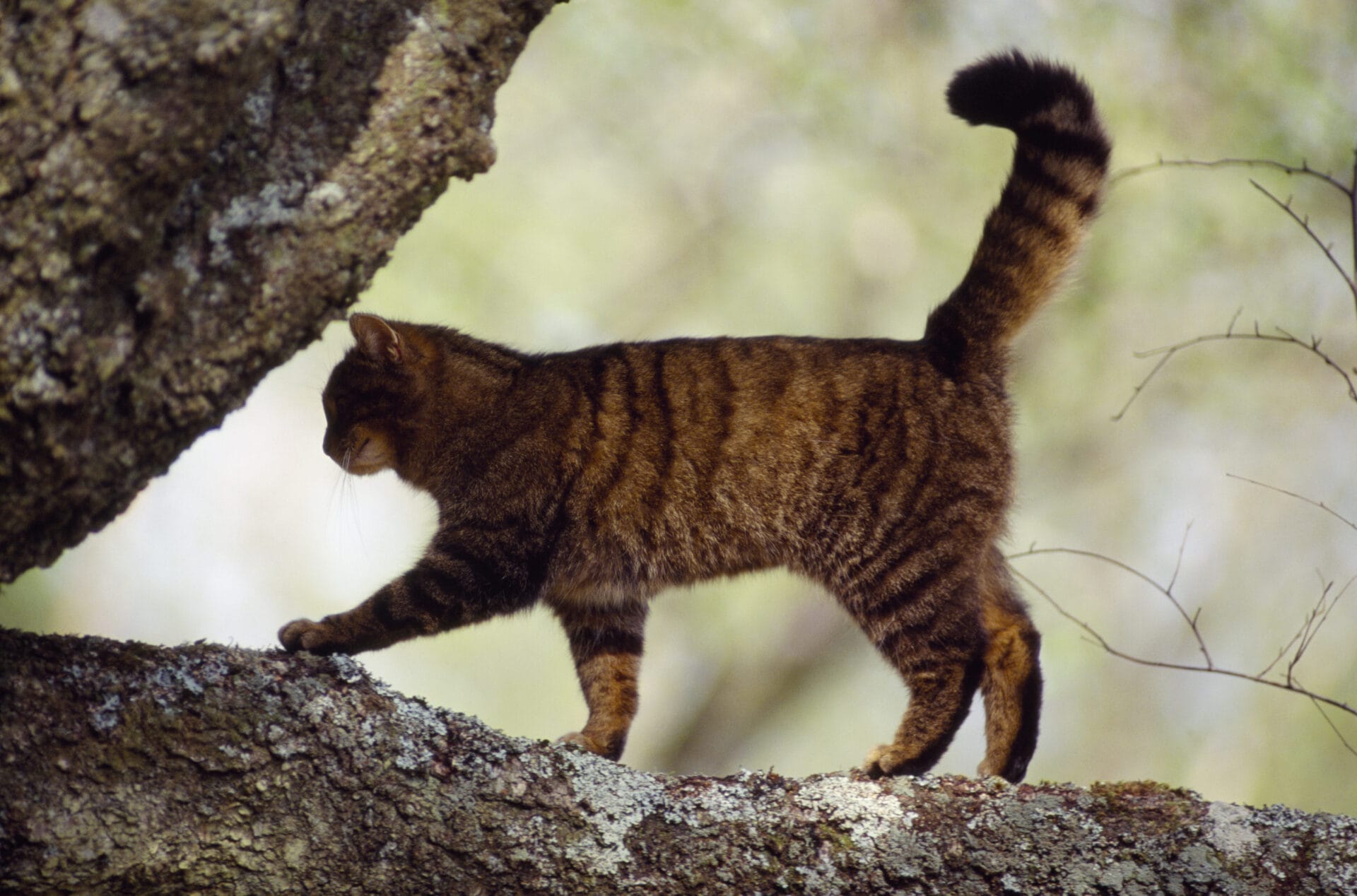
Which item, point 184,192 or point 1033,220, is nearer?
point 184,192

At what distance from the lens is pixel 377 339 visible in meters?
4.38

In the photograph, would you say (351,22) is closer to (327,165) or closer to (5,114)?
(327,165)

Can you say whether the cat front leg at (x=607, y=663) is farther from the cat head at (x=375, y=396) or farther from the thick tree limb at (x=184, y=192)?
the thick tree limb at (x=184, y=192)

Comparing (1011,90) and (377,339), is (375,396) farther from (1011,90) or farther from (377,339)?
(1011,90)

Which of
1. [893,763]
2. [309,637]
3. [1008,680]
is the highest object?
[1008,680]

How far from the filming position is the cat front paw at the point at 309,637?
345 cm

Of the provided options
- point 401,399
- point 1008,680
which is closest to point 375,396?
point 401,399

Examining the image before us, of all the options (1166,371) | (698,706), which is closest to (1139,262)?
(1166,371)

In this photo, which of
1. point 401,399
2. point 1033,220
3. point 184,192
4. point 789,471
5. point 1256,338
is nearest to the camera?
point 184,192

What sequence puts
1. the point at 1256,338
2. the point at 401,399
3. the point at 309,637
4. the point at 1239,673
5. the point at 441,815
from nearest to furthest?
the point at 441,815
the point at 309,637
the point at 1239,673
the point at 401,399
the point at 1256,338

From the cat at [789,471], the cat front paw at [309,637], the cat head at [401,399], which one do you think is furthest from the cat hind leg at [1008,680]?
the cat front paw at [309,637]

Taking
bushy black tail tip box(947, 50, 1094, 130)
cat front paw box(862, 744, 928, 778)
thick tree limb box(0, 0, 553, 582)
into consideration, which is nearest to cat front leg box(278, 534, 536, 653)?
cat front paw box(862, 744, 928, 778)

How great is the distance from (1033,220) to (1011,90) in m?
0.49

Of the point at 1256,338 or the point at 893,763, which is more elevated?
the point at 1256,338
